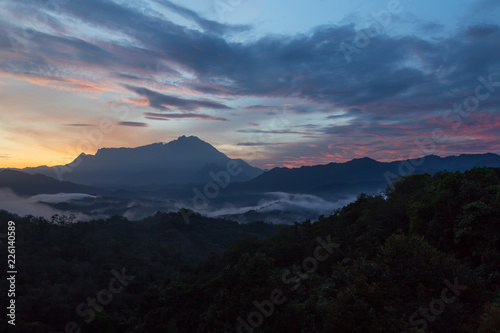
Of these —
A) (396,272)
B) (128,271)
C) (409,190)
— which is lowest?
(128,271)

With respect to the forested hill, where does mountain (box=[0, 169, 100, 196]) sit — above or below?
above

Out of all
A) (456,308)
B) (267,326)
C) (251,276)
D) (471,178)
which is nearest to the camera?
(456,308)

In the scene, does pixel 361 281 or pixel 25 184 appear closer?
pixel 361 281

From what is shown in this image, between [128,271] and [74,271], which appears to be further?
[128,271]

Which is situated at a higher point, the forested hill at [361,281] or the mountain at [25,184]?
the mountain at [25,184]

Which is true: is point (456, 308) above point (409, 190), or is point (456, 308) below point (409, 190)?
below

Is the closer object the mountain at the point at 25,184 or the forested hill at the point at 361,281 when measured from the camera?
the forested hill at the point at 361,281

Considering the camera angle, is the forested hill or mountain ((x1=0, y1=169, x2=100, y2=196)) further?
mountain ((x1=0, y1=169, x2=100, y2=196))

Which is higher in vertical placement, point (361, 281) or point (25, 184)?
point (25, 184)

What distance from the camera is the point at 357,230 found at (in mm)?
21891

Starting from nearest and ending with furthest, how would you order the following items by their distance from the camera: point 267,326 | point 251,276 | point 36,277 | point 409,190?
point 267,326 → point 251,276 → point 409,190 → point 36,277

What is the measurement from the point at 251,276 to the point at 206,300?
794 centimetres

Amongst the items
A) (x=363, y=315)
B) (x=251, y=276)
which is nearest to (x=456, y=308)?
(x=363, y=315)

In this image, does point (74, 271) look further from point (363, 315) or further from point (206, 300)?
point (363, 315)
